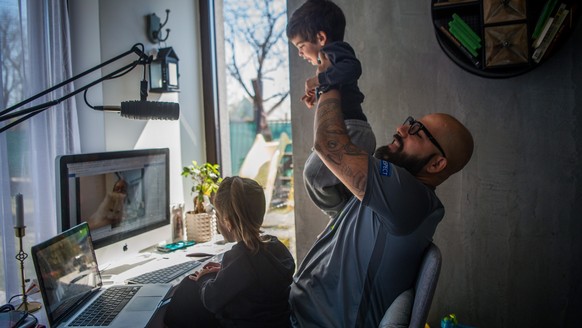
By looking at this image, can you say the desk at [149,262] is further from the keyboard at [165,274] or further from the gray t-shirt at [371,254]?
the gray t-shirt at [371,254]

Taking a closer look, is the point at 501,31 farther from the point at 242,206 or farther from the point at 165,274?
the point at 165,274

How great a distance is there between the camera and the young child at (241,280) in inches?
58.9

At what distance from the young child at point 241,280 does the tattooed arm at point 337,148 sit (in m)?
0.46

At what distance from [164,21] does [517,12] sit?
6.11 ft

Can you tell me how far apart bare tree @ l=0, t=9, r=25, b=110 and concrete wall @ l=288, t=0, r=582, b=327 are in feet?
4.97

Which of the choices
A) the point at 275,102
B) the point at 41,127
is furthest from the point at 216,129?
the point at 41,127

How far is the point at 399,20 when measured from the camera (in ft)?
7.28

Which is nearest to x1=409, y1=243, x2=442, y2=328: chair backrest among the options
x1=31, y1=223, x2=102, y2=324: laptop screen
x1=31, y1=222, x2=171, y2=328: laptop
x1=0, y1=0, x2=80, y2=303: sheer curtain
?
x1=31, y1=222, x2=171, y2=328: laptop

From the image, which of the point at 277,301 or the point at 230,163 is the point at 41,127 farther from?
the point at 230,163

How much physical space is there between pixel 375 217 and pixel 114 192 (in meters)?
1.12

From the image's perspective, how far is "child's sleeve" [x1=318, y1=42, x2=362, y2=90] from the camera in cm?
139

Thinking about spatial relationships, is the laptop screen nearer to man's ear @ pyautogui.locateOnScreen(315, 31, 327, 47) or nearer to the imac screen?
the imac screen

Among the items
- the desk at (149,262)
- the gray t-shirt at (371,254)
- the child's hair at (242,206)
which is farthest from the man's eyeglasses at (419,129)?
the desk at (149,262)

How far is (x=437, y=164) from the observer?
1.29 meters
